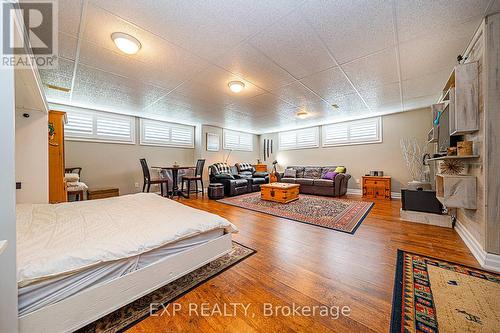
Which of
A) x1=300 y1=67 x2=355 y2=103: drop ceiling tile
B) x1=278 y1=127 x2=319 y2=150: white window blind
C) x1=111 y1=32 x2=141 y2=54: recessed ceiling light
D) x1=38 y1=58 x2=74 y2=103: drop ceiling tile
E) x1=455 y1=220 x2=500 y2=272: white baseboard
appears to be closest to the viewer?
x1=455 y1=220 x2=500 y2=272: white baseboard

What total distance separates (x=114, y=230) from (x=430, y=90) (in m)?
5.25

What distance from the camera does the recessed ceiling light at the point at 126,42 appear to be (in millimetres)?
1899

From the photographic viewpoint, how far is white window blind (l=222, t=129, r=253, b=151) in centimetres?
710

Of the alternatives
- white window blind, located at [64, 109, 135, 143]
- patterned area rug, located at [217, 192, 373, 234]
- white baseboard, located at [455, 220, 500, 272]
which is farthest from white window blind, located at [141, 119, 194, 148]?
white baseboard, located at [455, 220, 500, 272]

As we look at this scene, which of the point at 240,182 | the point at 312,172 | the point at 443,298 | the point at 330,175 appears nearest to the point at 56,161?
the point at 240,182

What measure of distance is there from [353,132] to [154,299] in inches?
248

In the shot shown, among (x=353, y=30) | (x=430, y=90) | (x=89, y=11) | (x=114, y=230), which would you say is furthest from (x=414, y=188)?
(x=89, y=11)

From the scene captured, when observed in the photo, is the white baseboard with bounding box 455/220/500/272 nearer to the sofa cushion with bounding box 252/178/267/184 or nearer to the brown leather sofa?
the brown leather sofa

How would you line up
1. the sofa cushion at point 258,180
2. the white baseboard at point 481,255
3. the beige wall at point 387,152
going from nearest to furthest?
1. the white baseboard at point 481,255
2. the beige wall at point 387,152
3. the sofa cushion at point 258,180

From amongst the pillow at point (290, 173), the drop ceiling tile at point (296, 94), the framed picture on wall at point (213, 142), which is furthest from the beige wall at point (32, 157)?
the pillow at point (290, 173)

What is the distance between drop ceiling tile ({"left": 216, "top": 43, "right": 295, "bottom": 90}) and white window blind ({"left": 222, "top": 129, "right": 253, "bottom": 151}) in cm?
407

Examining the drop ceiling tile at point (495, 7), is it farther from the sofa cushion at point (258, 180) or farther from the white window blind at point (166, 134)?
the white window blind at point (166, 134)

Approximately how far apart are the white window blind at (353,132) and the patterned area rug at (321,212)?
229cm

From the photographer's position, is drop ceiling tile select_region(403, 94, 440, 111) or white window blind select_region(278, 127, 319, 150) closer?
drop ceiling tile select_region(403, 94, 440, 111)
